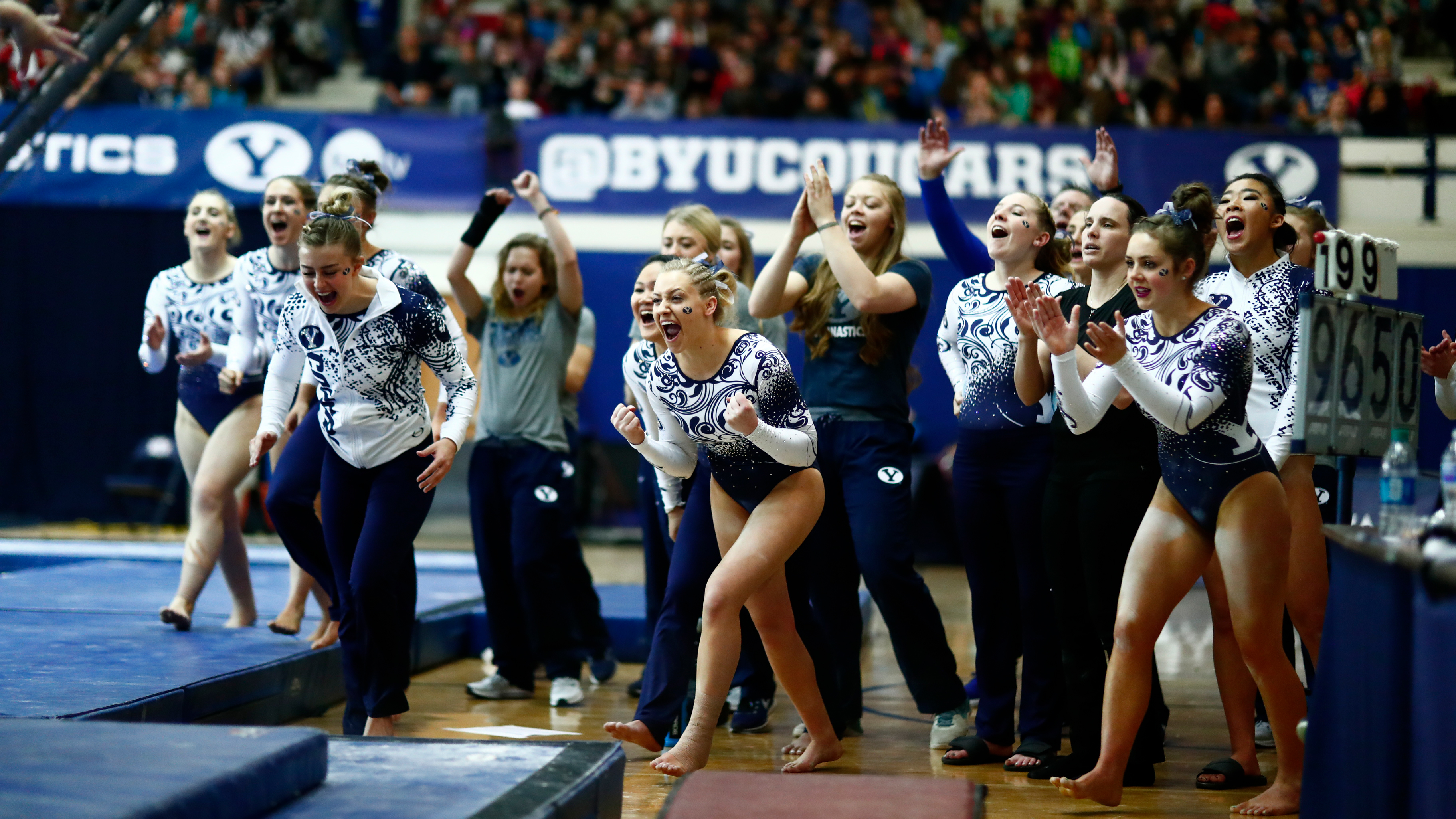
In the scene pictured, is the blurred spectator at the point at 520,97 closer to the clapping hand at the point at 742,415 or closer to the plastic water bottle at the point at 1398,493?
the clapping hand at the point at 742,415

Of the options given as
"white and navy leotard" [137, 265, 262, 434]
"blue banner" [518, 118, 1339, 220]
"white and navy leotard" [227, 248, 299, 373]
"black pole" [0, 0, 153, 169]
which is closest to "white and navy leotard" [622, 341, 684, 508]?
"white and navy leotard" [227, 248, 299, 373]

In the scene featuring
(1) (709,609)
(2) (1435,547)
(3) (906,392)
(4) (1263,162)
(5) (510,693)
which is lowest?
(5) (510,693)

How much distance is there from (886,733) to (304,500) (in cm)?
214

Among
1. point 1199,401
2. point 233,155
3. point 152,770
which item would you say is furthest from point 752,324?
point 233,155

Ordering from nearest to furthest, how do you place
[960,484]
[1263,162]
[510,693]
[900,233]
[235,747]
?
[235,747], [960,484], [900,233], [510,693], [1263,162]

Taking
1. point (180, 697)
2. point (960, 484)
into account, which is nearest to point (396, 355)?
point (180, 697)

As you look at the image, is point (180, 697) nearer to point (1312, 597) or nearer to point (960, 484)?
point (960, 484)

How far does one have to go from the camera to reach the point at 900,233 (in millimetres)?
4324

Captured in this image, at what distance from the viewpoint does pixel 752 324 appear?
471 cm

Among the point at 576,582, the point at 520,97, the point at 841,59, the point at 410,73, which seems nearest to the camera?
the point at 576,582

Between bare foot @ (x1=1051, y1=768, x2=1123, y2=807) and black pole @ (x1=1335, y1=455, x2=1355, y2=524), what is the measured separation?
91 cm

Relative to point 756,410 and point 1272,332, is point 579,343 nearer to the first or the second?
point 756,410

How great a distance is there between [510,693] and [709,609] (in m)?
1.96

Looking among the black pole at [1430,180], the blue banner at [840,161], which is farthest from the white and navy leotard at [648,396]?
the black pole at [1430,180]
